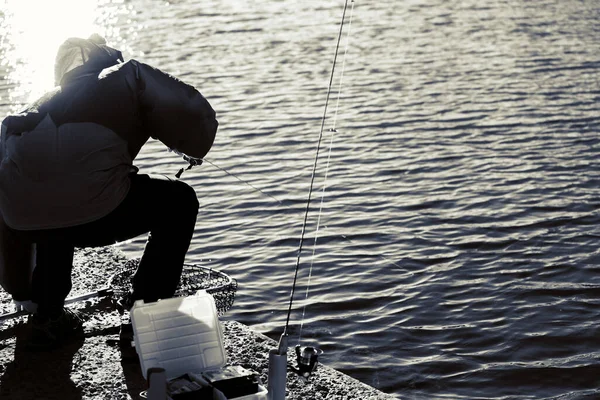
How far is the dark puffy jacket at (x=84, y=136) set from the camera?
3.44 m

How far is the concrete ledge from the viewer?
359cm

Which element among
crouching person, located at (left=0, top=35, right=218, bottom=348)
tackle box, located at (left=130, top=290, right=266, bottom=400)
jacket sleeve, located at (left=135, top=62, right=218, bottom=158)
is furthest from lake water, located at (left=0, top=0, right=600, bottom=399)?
jacket sleeve, located at (left=135, top=62, right=218, bottom=158)

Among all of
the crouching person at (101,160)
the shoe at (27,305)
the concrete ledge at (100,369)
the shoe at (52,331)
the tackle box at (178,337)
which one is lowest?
the concrete ledge at (100,369)

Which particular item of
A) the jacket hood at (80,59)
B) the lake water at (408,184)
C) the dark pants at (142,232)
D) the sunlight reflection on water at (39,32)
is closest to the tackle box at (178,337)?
the dark pants at (142,232)

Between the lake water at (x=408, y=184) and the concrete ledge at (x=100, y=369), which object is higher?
the concrete ledge at (x=100, y=369)

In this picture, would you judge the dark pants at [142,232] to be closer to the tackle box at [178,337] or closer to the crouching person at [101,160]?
the crouching person at [101,160]

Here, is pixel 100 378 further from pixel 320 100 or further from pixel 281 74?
pixel 281 74

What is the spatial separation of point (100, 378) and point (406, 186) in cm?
393

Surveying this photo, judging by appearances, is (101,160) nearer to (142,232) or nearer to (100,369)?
(142,232)

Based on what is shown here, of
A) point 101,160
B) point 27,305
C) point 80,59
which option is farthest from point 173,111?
point 27,305

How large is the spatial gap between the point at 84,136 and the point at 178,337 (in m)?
0.76

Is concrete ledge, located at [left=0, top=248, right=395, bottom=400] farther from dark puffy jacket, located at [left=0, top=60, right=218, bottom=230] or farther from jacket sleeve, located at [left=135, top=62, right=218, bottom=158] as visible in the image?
jacket sleeve, located at [left=135, top=62, right=218, bottom=158]

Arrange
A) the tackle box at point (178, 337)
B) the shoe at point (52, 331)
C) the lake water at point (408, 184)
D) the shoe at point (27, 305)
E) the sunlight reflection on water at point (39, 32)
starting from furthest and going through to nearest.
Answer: the sunlight reflection on water at point (39, 32), the lake water at point (408, 184), the shoe at point (27, 305), the shoe at point (52, 331), the tackle box at point (178, 337)

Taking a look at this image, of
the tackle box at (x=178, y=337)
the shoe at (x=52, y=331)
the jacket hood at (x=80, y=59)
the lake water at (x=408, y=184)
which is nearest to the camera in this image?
the tackle box at (x=178, y=337)
